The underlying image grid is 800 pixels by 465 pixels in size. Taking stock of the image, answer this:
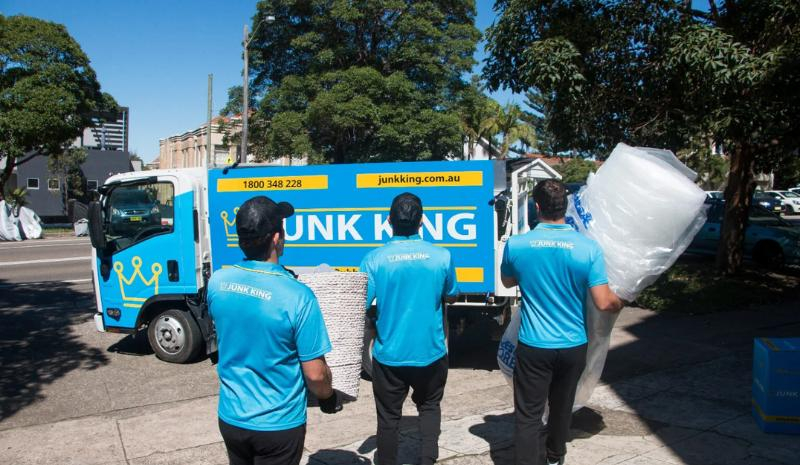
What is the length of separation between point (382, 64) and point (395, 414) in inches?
847

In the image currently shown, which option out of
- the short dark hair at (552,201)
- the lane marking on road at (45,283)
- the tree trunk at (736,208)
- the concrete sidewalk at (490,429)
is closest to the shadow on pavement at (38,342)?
the lane marking on road at (45,283)

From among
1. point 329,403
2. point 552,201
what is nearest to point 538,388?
point 552,201

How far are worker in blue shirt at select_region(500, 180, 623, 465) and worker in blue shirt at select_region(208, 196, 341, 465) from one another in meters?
1.60

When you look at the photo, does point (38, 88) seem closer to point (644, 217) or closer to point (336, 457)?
point (336, 457)

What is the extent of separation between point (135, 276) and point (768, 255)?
13517 mm

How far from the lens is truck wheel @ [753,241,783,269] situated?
578 inches

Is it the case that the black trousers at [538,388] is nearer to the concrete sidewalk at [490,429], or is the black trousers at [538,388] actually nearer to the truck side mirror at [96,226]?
the concrete sidewalk at [490,429]

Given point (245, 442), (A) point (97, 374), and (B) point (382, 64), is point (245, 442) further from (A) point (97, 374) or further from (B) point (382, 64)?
(B) point (382, 64)

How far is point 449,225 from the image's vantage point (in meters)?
6.85

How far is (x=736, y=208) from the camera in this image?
484 inches

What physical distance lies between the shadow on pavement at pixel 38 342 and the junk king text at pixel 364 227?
313 cm

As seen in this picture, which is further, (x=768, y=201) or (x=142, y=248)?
(x=768, y=201)

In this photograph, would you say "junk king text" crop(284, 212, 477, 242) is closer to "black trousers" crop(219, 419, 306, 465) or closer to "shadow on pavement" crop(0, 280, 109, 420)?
"shadow on pavement" crop(0, 280, 109, 420)

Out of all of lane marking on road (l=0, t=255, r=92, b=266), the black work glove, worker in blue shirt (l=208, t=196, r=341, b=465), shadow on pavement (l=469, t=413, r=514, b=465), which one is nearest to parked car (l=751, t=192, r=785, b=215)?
lane marking on road (l=0, t=255, r=92, b=266)
